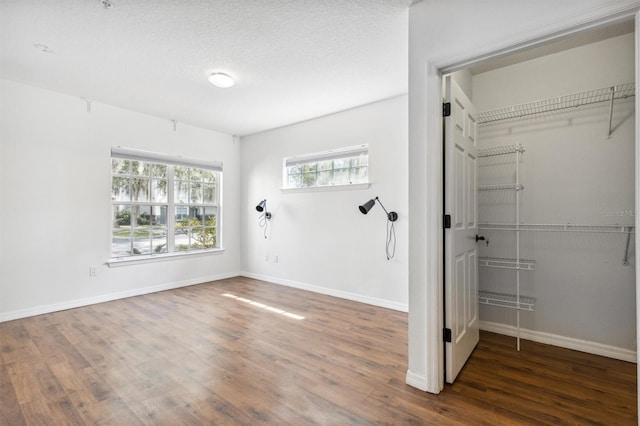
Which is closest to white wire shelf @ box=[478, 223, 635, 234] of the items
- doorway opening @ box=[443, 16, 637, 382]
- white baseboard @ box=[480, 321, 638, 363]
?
doorway opening @ box=[443, 16, 637, 382]

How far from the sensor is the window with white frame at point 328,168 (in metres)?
4.10

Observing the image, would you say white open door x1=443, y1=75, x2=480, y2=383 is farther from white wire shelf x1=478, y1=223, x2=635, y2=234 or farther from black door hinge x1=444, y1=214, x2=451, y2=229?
white wire shelf x1=478, y1=223, x2=635, y2=234

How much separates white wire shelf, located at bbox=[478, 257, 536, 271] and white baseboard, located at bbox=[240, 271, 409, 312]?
1022 mm

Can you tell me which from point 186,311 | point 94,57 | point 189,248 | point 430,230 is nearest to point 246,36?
point 94,57

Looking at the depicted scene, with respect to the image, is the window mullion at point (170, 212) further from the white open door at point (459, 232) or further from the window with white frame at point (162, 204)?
the white open door at point (459, 232)

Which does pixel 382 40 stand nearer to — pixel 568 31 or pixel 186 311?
pixel 568 31

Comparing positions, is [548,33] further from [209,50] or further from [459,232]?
[209,50]

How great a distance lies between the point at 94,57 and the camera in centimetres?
275

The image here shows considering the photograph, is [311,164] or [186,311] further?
[311,164]

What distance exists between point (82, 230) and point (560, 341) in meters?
5.25

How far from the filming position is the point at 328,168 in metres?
4.44

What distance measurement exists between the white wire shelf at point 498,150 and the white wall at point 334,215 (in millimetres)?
880

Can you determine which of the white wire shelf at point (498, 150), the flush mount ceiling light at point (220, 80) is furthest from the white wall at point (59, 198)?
the white wire shelf at point (498, 150)

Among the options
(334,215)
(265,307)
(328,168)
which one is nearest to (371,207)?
(334,215)
